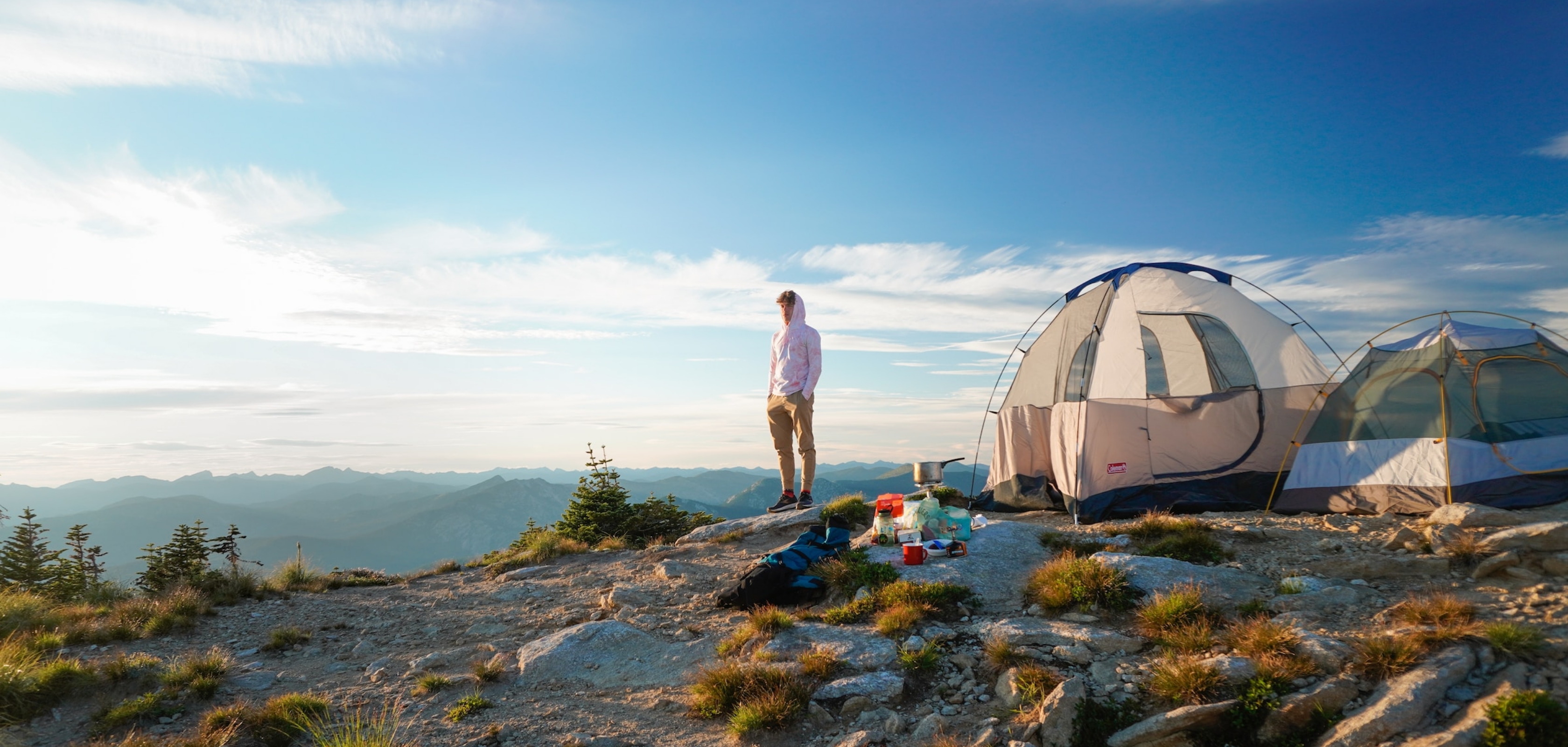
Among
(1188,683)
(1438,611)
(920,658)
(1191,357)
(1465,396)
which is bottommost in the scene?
(920,658)

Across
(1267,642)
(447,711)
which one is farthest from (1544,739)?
(447,711)

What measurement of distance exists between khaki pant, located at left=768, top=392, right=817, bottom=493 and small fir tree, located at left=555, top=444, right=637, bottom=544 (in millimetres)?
5035

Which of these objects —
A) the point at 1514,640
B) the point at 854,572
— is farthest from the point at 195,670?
the point at 1514,640

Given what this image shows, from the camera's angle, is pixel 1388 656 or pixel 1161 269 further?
pixel 1161 269

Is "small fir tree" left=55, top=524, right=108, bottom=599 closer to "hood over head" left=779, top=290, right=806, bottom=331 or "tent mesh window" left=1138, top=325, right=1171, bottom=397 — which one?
"hood over head" left=779, top=290, right=806, bottom=331

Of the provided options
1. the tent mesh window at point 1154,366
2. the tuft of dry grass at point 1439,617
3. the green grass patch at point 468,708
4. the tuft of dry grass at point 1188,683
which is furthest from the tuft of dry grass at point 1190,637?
the tent mesh window at point 1154,366

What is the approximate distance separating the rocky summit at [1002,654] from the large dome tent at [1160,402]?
1341mm

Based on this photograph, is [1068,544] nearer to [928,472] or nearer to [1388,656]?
[928,472]

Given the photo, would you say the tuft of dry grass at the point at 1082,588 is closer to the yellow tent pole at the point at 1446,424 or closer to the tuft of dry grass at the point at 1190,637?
the tuft of dry grass at the point at 1190,637

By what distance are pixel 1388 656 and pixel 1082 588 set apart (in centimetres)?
267

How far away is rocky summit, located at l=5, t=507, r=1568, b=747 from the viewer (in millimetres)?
5223

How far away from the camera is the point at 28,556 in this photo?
16.7 metres

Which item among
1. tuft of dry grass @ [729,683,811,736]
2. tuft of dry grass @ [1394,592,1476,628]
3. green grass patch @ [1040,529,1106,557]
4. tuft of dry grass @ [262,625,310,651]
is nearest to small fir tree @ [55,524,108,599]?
tuft of dry grass @ [262,625,310,651]

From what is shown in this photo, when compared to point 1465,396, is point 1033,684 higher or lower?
lower
